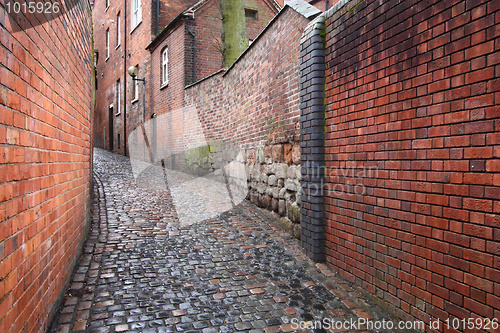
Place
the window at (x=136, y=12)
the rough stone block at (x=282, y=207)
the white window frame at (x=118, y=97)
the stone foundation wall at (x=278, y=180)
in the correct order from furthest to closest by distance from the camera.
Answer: the white window frame at (x=118, y=97) → the window at (x=136, y=12) → the rough stone block at (x=282, y=207) → the stone foundation wall at (x=278, y=180)

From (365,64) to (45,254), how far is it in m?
3.31

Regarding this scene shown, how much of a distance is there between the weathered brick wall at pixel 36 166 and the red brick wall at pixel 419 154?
2815mm

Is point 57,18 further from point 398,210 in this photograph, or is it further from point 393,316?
point 393,316

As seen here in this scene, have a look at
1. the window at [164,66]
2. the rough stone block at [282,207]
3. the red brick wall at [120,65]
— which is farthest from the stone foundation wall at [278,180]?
the red brick wall at [120,65]

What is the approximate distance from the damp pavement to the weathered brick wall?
442mm

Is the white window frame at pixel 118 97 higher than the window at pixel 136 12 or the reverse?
the reverse

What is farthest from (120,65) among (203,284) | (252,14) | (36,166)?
(36,166)

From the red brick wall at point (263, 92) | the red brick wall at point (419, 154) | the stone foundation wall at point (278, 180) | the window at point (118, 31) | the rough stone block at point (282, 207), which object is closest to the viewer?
the red brick wall at point (419, 154)

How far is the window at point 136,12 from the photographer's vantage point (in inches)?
709

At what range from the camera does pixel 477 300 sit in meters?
2.44

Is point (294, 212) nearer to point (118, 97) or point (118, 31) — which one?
point (118, 97)

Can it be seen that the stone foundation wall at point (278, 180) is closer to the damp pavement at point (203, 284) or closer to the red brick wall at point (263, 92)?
the red brick wall at point (263, 92)

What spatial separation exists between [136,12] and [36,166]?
18.6m

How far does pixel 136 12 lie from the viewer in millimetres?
18641
